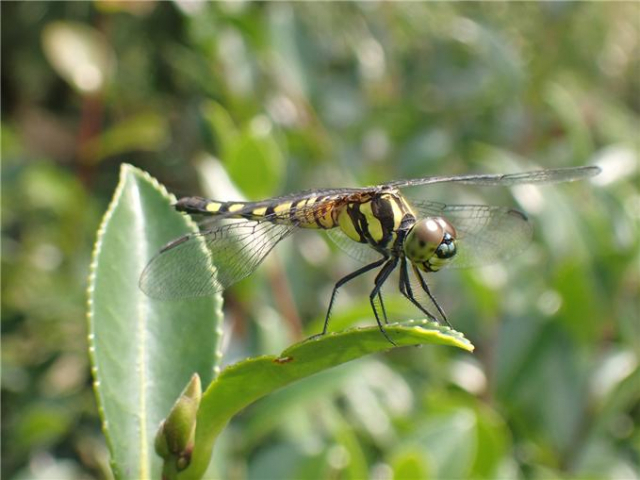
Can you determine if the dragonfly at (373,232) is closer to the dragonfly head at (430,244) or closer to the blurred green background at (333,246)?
the dragonfly head at (430,244)

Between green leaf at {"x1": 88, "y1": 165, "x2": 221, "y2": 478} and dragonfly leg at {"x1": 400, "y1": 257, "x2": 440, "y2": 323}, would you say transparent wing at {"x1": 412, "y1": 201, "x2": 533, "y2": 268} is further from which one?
green leaf at {"x1": 88, "y1": 165, "x2": 221, "y2": 478}

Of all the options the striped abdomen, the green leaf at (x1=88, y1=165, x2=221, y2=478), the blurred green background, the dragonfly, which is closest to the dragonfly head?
the dragonfly

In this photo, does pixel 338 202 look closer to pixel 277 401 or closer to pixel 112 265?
pixel 277 401

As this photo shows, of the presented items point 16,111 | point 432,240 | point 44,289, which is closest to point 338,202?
point 432,240

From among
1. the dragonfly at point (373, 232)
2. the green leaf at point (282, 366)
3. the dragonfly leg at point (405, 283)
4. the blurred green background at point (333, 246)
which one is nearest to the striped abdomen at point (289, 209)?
the dragonfly at point (373, 232)

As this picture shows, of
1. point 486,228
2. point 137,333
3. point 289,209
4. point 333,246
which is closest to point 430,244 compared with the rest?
point 289,209

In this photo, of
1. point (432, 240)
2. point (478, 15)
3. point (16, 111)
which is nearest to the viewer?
point (432, 240)

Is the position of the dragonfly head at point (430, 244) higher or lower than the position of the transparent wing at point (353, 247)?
lower
